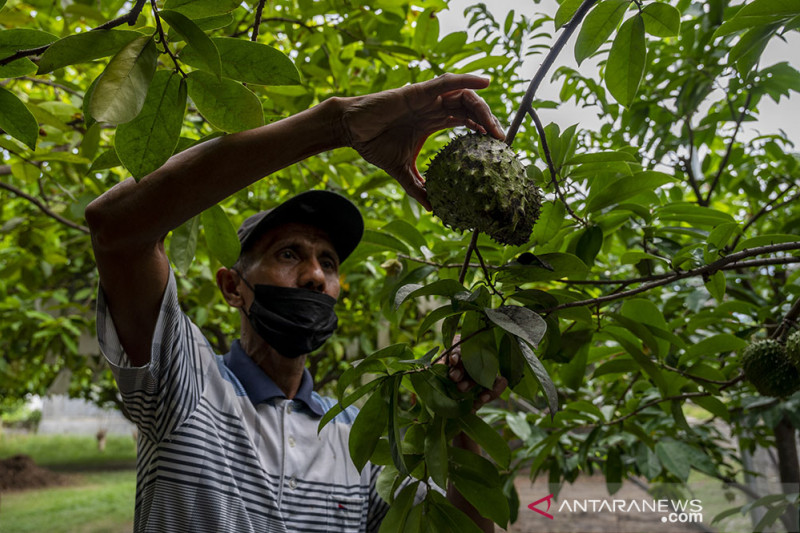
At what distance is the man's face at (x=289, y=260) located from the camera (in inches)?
70.4

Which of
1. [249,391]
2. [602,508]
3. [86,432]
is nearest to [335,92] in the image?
[249,391]

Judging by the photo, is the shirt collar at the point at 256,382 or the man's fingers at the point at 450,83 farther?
the shirt collar at the point at 256,382

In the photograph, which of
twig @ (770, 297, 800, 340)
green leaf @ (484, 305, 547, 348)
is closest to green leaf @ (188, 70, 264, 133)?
green leaf @ (484, 305, 547, 348)

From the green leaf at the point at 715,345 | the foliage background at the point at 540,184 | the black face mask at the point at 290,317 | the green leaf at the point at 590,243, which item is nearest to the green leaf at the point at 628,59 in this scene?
the foliage background at the point at 540,184

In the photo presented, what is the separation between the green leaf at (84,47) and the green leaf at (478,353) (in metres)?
0.60

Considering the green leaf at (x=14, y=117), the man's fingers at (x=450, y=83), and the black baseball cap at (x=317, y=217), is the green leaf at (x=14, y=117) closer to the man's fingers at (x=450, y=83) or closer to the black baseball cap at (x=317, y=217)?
the man's fingers at (x=450, y=83)

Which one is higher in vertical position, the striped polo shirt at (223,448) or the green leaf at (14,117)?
the green leaf at (14,117)

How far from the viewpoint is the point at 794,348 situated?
124 centimetres

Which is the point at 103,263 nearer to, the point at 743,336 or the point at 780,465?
the point at 743,336

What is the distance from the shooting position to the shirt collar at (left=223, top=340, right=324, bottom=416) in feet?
5.53

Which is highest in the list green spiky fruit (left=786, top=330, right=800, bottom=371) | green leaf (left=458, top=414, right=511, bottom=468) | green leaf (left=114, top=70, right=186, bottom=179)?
green leaf (left=114, top=70, right=186, bottom=179)

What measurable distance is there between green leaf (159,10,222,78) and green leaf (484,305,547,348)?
47 centimetres

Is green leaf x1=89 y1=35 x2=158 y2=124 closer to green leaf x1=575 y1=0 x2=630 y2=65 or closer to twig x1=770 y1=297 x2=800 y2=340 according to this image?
green leaf x1=575 y1=0 x2=630 y2=65

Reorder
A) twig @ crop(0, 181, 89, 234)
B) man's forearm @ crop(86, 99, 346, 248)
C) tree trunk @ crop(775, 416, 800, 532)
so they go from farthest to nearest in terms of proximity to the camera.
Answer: tree trunk @ crop(775, 416, 800, 532) → twig @ crop(0, 181, 89, 234) → man's forearm @ crop(86, 99, 346, 248)
